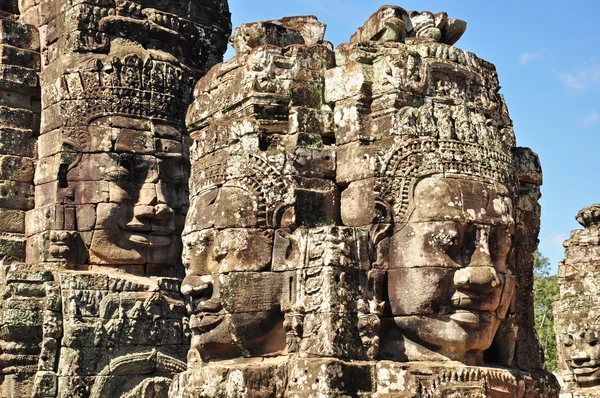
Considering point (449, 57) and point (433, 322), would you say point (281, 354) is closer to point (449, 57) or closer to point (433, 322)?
point (433, 322)

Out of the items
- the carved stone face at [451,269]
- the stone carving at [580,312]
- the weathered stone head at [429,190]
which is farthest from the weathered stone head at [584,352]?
the carved stone face at [451,269]

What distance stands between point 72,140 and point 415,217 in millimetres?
6924

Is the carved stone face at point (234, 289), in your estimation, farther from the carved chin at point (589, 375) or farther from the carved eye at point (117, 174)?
the carved chin at point (589, 375)

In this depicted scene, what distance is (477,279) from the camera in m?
9.21

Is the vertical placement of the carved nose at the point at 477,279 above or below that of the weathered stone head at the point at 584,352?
above

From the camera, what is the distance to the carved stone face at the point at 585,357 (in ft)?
54.2

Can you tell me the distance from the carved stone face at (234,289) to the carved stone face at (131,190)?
5.18 m

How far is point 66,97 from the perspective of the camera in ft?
49.8

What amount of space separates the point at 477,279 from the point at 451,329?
47 centimetres

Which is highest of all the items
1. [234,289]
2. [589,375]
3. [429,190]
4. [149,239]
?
[149,239]

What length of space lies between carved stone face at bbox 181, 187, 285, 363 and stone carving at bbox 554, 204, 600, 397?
27.2 feet

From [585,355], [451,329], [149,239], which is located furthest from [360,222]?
[585,355]

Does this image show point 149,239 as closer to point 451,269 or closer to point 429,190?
point 429,190

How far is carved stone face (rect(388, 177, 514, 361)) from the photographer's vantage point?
9258mm
